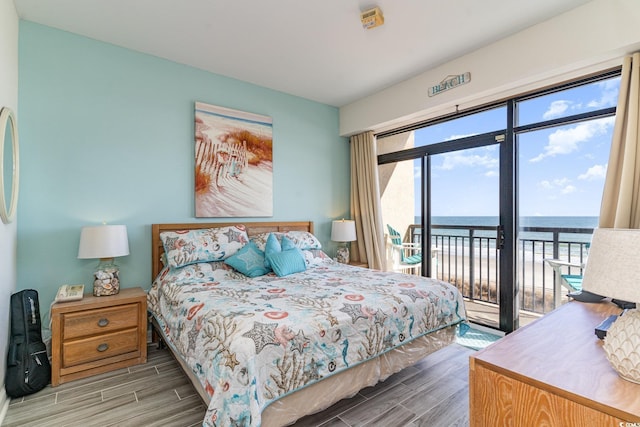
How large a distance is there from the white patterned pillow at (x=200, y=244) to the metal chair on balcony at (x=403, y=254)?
2130mm

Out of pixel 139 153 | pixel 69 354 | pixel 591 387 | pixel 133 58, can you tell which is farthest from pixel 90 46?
pixel 591 387

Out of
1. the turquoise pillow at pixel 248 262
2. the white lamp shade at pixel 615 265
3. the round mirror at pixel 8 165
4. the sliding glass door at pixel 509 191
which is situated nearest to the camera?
the white lamp shade at pixel 615 265

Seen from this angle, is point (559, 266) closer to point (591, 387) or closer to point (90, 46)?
point (591, 387)

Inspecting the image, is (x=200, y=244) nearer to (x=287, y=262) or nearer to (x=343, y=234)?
(x=287, y=262)

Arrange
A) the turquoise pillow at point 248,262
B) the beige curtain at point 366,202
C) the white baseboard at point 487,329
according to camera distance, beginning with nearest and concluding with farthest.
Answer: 1. the turquoise pillow at point 248,262
2. the white baseboard at point 487,329
3. the beige curtain at point 366,202

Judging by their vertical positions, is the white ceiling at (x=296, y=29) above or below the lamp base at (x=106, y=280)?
above

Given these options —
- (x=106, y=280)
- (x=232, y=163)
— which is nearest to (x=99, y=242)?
(x=106, y=280)

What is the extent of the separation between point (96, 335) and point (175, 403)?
0.90 meters

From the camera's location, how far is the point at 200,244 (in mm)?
2818

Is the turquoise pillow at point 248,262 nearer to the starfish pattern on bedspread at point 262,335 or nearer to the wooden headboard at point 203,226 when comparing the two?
the wooden headboard at point 203,226

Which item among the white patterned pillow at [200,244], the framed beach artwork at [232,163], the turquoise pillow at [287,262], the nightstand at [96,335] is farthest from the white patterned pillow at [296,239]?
the nightstand at [96,335]

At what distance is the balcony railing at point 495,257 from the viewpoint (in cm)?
289

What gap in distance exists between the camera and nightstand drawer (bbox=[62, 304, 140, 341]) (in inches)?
88.1

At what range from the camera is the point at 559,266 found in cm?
292
